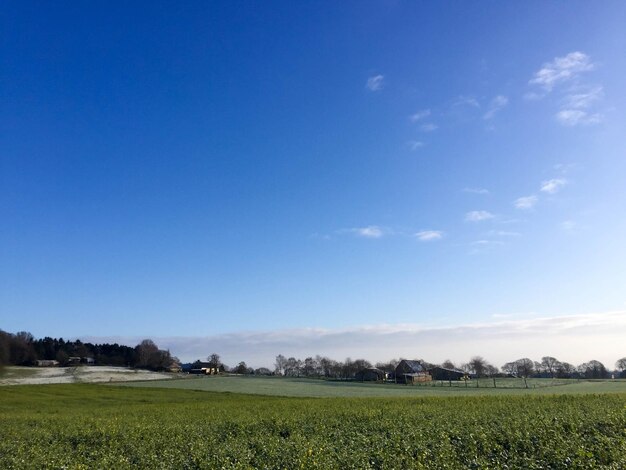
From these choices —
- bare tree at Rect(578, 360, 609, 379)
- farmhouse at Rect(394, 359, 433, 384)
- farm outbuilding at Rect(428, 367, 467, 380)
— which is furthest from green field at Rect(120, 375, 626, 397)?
bare tree at Rect(578, 360, 609, 379)

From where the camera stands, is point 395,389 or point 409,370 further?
point 409,370

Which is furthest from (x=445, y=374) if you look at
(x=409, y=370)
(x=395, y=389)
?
(x=395, y=389)

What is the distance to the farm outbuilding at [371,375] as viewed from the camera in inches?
6383

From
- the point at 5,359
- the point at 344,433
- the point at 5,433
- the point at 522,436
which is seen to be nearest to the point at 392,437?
the point at 344,433

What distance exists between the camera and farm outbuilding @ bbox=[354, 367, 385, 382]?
16212 centimetres

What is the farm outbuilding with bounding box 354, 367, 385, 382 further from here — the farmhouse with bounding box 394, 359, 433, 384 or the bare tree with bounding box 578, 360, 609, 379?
the bare tree with bounding box 578, 360, 609, 379

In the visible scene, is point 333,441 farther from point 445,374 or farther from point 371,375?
point 445,374

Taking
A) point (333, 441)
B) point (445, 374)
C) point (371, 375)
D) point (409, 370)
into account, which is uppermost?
point (333, 441)

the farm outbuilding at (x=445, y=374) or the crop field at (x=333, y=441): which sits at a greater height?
the crop field at (x=333, y=441)

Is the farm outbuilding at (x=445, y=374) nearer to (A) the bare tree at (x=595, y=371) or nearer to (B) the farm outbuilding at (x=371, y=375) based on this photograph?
(B) the farm outbuilding at (x=371, y=375)

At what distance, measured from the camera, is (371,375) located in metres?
165

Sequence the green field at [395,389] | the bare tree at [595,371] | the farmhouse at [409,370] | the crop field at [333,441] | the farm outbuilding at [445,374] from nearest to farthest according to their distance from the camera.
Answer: the crop field at [333,441] → the green field at [395,389] → the farmhouse at [409,370] → the farm outbuilding at [445,374] → the bare tree at [595,371]

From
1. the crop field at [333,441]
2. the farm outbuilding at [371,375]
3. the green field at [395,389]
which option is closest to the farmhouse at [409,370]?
the farm outbuilding at [371,375]

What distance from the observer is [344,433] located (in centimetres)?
2736
